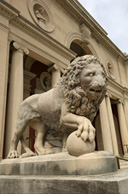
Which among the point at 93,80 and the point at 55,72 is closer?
the point at 93,80

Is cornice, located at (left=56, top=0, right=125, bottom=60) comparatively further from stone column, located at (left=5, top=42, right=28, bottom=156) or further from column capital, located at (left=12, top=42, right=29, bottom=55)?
stone column, located at (left=5, top=42, right=28, bottom=156)

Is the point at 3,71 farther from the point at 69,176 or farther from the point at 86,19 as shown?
the point at 86,19

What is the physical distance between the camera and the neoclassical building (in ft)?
23.1

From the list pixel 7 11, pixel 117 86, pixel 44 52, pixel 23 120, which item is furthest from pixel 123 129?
pixel 23 120

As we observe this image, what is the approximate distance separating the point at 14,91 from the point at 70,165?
18.8ft

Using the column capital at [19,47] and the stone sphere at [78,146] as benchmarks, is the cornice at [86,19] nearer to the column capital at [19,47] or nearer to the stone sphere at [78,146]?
the column capital at [19,47]

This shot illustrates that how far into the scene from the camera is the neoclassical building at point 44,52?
704 centimetres

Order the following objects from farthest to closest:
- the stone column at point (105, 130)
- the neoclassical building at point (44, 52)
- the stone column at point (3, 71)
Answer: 1. the stone column at point (105, 130)
2. the neoclassical building at point (44, 52)
3. the stone column at point (3, 71)

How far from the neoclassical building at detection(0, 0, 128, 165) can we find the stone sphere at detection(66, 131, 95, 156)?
4.66m

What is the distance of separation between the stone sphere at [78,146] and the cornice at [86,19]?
11.7 meters

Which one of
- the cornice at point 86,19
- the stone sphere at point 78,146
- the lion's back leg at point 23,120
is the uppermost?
the cornice at point 86,19

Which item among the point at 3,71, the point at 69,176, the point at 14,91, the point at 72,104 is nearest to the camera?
the point at 69,176

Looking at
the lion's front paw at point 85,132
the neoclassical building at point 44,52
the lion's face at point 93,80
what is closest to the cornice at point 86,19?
the neoclassical building at point 44,52

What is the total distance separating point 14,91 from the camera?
7113 millimetres
